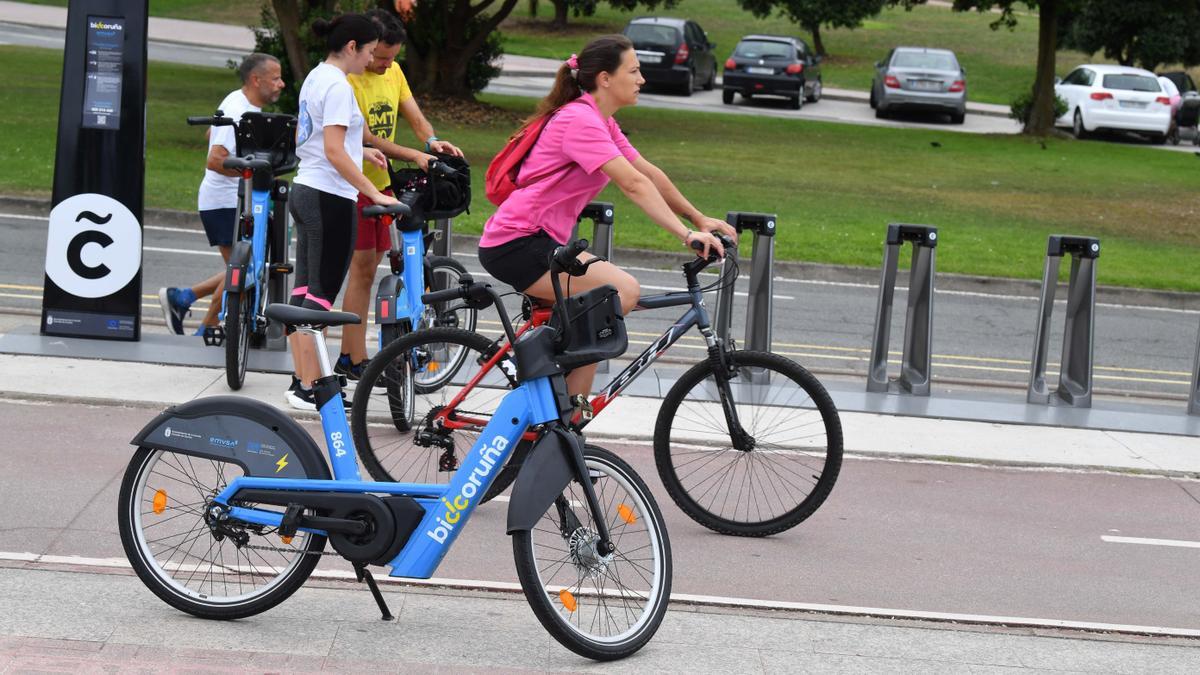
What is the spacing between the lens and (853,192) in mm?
20938

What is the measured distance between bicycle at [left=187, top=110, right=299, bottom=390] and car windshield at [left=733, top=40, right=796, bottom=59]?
27.3m

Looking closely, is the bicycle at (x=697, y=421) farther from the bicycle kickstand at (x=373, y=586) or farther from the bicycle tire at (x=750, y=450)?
the bicycle kickstand at (x=373, y=586)

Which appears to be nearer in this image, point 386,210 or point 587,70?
point 587,70

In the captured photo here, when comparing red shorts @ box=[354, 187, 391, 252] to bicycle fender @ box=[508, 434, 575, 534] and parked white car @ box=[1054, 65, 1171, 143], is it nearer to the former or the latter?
bicycle fender @ box=[508, 434, 575, 534]

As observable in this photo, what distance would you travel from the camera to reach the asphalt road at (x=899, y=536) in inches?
235

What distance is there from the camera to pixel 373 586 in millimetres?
5184

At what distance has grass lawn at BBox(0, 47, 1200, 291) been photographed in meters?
16.3

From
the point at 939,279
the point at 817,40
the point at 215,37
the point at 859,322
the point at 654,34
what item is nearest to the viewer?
the point at 859,322

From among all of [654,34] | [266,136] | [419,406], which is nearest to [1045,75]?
[654,34]

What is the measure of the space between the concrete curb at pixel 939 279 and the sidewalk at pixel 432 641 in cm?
939

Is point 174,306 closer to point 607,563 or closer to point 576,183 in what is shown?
point 576,183

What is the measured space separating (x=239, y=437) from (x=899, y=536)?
9.76 feet

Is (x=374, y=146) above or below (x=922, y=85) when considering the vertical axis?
below

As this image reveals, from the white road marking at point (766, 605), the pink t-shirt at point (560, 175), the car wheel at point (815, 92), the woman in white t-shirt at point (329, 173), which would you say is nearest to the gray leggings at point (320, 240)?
the woman in white t-shirt at point (329, 173)
